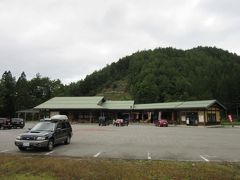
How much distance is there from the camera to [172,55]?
136 meters

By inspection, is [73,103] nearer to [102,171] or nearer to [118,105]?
[118,105]

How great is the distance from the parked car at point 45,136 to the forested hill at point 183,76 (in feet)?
256

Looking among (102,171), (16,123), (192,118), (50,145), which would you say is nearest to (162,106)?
(192,118)

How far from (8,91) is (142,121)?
136 feet

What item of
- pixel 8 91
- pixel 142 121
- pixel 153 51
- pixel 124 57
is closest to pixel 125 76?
pixel 124 57

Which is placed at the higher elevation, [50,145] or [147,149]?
[50,145]

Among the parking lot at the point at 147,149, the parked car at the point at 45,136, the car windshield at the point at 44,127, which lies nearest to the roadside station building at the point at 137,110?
the parking lot at the point at 147,149

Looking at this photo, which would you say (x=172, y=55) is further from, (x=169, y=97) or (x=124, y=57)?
(x=124, y=57)

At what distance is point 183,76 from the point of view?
118500 millimetres

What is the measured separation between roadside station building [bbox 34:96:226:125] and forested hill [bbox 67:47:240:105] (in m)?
27.7

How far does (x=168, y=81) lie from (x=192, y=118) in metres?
55.4

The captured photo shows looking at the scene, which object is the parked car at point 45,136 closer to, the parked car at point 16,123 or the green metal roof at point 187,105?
the parked car at point 16,123

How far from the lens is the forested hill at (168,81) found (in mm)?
91000

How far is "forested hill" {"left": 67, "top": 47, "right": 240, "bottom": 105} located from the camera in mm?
93750
